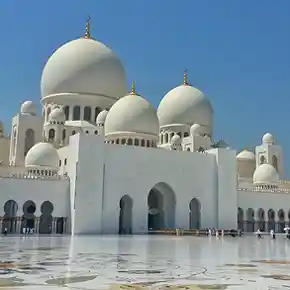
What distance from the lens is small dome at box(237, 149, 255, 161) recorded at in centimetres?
4012

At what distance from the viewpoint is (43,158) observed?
26.4 meters

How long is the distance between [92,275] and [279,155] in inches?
1399

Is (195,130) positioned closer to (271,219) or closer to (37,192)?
(271,219)

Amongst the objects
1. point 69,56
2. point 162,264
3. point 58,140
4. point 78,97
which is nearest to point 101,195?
point 58,140

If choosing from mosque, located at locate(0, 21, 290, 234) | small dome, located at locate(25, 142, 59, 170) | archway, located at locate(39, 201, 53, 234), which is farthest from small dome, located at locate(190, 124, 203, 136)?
archway, located at locate(39, 201, 53, 234)

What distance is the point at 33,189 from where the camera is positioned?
23797 millimetres

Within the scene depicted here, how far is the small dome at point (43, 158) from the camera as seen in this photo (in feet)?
86.6

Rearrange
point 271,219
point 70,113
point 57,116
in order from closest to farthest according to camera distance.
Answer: point 57,116, point 70,113, point 271,219

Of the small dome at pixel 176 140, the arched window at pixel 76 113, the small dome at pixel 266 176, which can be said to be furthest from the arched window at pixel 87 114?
the small dome at pixel 266 176

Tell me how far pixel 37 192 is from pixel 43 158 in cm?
301

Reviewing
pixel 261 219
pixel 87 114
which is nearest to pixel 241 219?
pixel 261 219

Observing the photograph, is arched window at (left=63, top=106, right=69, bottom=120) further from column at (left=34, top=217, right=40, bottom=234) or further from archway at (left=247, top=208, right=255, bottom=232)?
archway at (left=247, top=208, right=255, bottom=232)

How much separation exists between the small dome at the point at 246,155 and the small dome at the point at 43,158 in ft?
61.2

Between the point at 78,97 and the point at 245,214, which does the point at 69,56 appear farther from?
the point at 245,214
